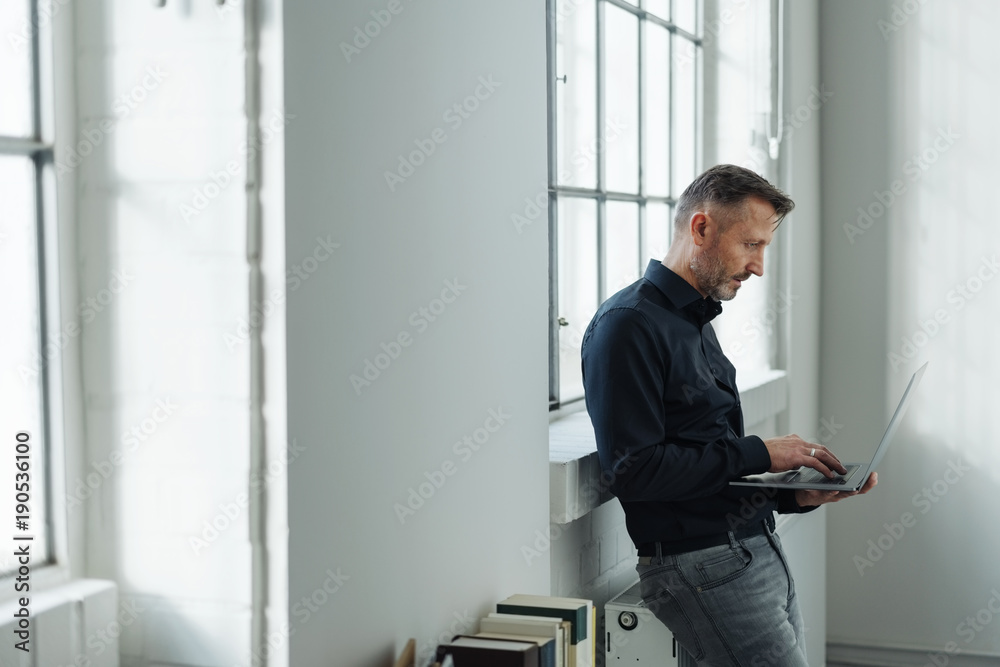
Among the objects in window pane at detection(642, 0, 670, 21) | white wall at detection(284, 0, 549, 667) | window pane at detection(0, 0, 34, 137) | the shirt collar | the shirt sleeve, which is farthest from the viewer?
window pane at detection(642, 0, 670, 21)

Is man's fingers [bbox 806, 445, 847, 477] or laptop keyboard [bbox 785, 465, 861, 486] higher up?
man's fingers [bbox 806, 445, 847, 477]

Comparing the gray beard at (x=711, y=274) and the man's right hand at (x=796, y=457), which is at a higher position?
the gray beard at (x=711, y=274)

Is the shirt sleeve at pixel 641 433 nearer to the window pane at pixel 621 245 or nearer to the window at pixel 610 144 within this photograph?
A: the window at pixel 610 144

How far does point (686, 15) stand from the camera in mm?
4004

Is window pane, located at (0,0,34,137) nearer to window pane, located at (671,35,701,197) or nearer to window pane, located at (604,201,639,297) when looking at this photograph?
window pane, located at (604,201,639,297)

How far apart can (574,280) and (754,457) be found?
1.04 m

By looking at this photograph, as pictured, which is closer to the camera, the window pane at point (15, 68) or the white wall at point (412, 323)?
the window pane at point (15, 68)

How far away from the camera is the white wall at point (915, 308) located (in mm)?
4387

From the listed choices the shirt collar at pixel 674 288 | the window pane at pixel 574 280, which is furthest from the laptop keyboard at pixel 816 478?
the window pane at pixel 574 280

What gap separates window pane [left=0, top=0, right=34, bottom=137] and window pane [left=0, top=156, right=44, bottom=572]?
5cm

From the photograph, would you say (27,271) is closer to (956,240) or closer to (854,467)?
(854,467)

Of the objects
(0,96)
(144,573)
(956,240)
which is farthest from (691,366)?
(956,240)

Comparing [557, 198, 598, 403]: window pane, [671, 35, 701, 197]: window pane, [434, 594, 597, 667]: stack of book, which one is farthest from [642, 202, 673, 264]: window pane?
[434, 594, 597, 667]: stack of book

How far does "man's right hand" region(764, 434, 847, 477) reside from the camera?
2223 millimetres
